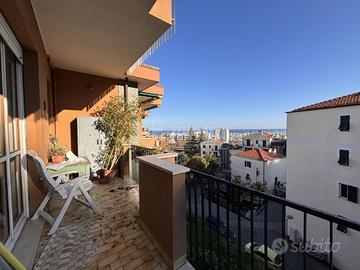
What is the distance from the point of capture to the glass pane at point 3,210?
6.13ft

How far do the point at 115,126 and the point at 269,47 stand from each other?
11.9 metres

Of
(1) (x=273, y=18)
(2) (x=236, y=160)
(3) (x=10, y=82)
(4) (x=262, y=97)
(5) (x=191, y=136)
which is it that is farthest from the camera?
(5) (x=191, y=136)

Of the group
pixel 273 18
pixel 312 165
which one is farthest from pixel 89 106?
pixel 312 165

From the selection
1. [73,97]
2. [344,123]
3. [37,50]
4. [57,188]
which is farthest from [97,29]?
[344,123]

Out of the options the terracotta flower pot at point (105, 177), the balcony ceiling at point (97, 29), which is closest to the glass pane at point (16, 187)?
the balcony ceiling at point (97, 29)

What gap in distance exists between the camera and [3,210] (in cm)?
193

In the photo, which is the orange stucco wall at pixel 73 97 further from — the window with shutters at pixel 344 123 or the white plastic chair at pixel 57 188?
the window with shutters at pixel 344 123

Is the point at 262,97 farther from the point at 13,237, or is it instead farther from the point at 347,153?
the point at 13,237

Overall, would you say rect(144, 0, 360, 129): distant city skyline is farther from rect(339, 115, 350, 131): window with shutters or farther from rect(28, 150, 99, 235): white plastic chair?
rect(28, 150, 99, 235): white plastic chair

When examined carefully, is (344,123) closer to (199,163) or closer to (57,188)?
(57,188)

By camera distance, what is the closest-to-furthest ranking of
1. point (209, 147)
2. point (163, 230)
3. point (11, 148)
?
1. point (163, 230)
2. point (11, 148)
3. point (209, 147)

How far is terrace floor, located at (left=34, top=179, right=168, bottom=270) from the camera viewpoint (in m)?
1.91

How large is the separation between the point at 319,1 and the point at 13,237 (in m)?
9.86

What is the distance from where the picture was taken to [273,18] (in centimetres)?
877
